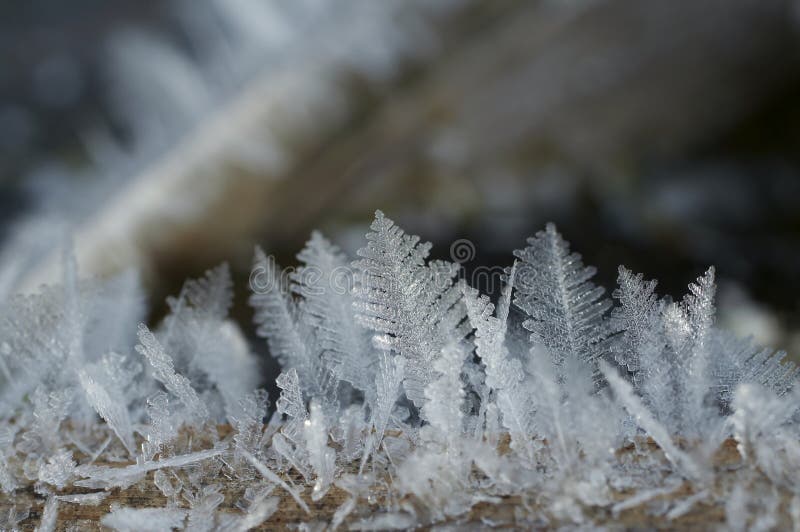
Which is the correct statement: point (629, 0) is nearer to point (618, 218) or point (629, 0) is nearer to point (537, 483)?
point (618, 218)

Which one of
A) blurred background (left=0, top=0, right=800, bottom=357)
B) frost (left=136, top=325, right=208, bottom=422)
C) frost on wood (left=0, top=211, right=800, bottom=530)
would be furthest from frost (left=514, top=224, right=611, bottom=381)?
blurred background (left=0, top=0, right=800, bottom=357)

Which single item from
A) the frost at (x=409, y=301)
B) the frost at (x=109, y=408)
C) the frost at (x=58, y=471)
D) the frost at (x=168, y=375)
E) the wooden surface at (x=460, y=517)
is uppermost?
the frost at (x=409, y=301)

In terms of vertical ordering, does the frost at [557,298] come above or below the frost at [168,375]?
above

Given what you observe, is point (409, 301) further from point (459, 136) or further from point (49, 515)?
point (459, 136)

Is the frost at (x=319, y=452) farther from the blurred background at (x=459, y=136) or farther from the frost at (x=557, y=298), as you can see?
the blurred background at (x=459, y=136)

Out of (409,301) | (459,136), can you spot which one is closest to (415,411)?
(409,301)

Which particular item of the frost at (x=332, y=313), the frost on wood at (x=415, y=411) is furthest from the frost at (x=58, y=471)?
the frost at (x=332, y=313)
